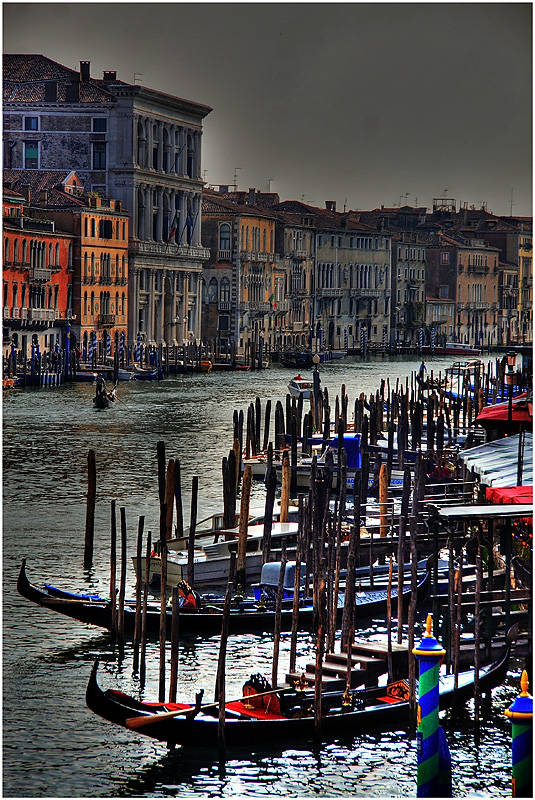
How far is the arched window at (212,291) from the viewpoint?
42156 mm

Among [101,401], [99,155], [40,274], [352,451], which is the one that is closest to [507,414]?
[352,451]

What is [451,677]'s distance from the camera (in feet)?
27.7

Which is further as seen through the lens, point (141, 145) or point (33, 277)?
point (141, 145)

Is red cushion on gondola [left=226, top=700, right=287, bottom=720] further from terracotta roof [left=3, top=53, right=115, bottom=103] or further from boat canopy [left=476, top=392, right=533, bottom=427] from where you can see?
terracotta roof [left=3, top=53, right=115, bottom=103]

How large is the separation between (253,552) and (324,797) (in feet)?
13.2

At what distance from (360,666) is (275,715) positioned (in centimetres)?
73

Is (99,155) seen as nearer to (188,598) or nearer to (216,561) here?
(216,561)

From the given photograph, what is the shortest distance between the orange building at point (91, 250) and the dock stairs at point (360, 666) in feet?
75.3

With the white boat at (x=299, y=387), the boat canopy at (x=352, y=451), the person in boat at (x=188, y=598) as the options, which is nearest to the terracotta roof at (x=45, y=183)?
the white boat at (x=299, y=387)

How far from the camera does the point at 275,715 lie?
8.08m

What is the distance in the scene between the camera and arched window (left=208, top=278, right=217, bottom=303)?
42.2 metres

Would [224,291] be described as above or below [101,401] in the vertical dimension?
above

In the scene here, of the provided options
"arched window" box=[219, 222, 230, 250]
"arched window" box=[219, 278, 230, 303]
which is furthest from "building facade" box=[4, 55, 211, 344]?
"arched window" box=[219, 222, 230, 250]

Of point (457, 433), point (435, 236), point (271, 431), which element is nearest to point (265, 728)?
point (457, 433)
